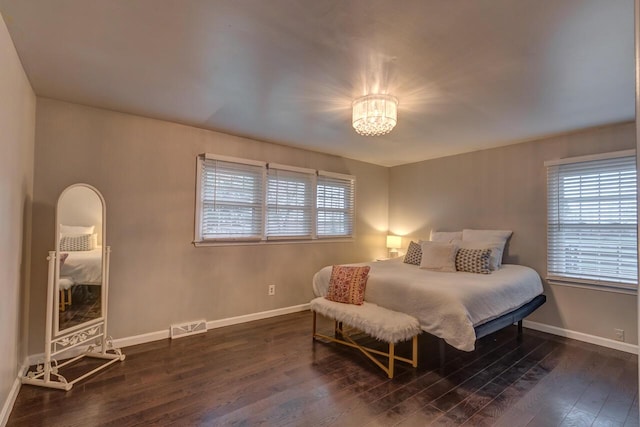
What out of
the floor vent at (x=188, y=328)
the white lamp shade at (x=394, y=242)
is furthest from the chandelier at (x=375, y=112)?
the white lamp shade at (x=394, y=242)

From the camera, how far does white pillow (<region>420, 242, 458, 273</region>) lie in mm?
3695

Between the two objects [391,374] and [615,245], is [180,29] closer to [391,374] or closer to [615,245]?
[391,374]

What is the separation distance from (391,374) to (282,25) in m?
2.59

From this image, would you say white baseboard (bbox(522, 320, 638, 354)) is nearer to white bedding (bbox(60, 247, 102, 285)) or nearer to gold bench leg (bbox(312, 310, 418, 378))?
gold bench leg (bbox(312, 310, 418, 378))

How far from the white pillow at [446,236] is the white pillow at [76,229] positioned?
158 inches

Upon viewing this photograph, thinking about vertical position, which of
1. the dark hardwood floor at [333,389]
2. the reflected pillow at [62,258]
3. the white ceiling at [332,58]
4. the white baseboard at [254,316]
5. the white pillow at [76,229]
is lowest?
the dark hardwood floor at [333,389]

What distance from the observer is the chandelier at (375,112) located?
8.36ft

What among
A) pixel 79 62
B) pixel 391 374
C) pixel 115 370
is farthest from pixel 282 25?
pixel 115 370

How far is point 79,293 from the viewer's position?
2.69 meters

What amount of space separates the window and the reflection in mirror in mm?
969

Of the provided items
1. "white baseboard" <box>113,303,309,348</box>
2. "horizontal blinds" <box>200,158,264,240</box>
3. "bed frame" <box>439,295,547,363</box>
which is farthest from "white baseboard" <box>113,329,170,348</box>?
"bed frame" <box>439,295,547,363</box>

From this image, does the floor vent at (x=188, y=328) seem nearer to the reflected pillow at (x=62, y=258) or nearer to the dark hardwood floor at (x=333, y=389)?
the dark hardwood floor at (x=333, y=389)

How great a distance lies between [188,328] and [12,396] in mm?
1472

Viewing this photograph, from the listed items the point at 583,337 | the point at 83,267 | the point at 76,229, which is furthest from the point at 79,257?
the point at 583,337
